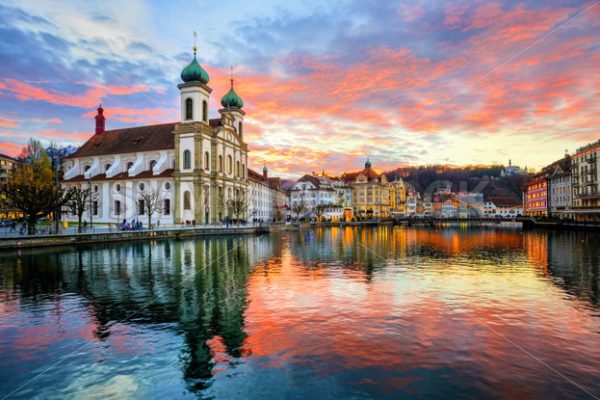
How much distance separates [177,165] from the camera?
71.2 m

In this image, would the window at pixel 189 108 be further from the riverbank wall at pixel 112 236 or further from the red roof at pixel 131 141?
the riverbank wall at pixel 112 236

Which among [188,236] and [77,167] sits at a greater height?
[77,167]

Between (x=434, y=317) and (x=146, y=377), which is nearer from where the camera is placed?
(x=146, y=377)

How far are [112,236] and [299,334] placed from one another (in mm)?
37655

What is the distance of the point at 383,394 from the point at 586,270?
69.2 feet

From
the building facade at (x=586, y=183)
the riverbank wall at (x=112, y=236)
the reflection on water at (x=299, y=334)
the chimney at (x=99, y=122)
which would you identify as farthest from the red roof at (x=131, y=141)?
the building facade at (x=586, y=183)

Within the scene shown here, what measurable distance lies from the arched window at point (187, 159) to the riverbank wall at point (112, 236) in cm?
1749

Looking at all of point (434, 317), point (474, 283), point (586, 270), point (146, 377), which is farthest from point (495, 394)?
point (586, 270)

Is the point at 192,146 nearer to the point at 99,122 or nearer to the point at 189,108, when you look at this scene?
the point at 189,108

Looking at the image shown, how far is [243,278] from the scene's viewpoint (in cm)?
2064

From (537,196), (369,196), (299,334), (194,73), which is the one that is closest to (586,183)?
(537,196)

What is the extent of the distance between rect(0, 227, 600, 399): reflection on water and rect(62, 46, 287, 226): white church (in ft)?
160

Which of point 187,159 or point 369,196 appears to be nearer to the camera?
point 187,159

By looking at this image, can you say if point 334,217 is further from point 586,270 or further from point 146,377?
point 146,377
